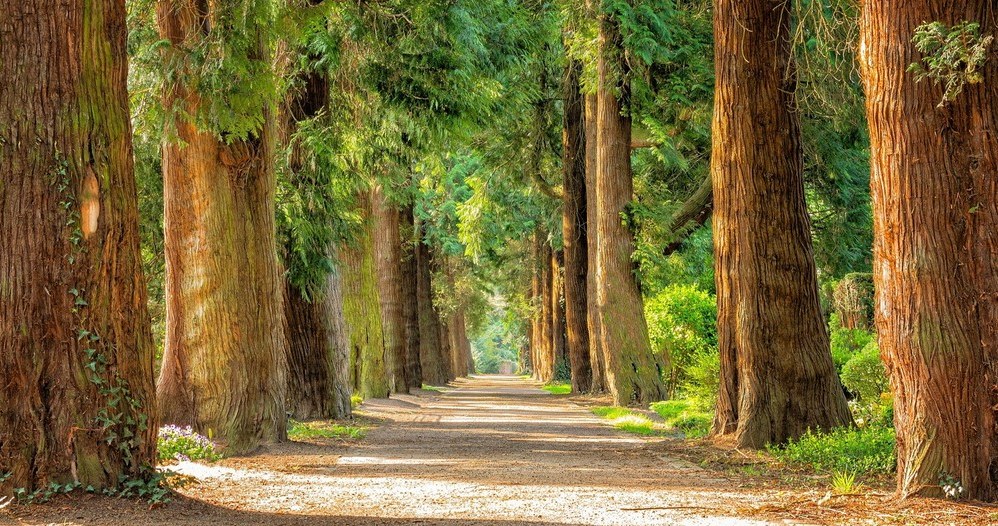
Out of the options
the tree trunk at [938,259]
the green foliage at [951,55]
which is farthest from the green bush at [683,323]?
the green foliage at [951,55]

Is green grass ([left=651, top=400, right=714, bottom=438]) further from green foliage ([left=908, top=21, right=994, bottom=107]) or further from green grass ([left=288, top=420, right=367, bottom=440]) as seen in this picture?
green foliage ([left=908, top=21, right=994, bottom=107])

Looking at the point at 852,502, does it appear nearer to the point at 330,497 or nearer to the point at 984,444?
the point at 984,444

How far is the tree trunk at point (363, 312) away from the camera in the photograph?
23.5m

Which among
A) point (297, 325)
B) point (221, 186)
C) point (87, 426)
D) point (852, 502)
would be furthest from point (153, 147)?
point (852, 502)

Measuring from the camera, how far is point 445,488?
9445mm

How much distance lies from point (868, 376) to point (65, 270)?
11771 mm

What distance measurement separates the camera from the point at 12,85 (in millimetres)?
7543

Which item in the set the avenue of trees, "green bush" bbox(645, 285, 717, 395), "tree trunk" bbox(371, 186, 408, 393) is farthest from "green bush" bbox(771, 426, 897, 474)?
"tree trunk" bbox(371, 186, 408, 393)

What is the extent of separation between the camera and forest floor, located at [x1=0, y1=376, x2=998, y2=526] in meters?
7.33

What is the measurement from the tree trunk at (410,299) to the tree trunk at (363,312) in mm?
4940

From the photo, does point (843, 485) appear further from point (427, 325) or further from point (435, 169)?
point (427, 325)

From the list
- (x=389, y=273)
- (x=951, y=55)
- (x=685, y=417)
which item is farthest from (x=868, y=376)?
(x=389, y=273)

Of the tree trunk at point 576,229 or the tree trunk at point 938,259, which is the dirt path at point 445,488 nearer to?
the tree trunk at point 938,259

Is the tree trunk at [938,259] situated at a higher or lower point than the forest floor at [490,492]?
higher
